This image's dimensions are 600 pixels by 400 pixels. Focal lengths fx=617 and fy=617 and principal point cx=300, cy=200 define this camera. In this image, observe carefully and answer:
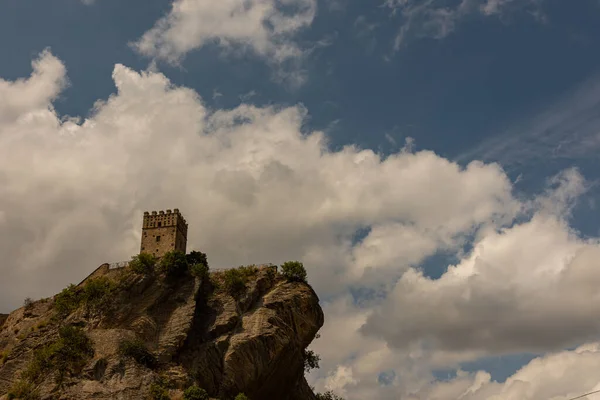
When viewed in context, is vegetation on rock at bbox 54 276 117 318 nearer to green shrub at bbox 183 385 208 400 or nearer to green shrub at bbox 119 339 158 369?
green shrub at bbox 119 339 158 369

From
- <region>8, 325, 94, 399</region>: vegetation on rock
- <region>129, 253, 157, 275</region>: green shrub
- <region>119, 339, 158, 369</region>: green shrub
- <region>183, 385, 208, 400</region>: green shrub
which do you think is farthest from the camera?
<region>129, 253, 157, 275</region>: green shrub

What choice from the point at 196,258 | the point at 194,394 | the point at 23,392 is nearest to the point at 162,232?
the point at 196,258

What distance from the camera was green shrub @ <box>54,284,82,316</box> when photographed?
269 ft

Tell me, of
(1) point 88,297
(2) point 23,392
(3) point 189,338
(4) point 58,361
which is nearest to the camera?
(2) point 23,392

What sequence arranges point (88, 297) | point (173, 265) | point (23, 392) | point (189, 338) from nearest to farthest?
point (23, 392)
point (189, 338)
point (88, 297)
point (173, 265)

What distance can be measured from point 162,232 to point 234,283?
27.6 meters

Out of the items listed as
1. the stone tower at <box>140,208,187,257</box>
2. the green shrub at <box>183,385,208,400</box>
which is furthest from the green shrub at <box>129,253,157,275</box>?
the green shrub at <box>183,385,208,400</box>

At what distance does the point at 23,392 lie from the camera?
67312mm

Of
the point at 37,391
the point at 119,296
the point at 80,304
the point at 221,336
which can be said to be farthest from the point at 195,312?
the point at 37,391

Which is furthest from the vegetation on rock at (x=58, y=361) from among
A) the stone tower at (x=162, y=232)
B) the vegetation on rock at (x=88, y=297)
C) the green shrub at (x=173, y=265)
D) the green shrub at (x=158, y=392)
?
the stone tower at (x=162, y=232)

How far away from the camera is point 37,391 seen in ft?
218

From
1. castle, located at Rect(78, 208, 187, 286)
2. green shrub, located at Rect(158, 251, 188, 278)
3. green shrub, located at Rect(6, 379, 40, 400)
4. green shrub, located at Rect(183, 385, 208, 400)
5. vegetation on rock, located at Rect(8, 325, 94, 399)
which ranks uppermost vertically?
castle, located at Rect(78, 208, 187, 286)

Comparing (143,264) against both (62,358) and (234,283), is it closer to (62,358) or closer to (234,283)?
(234,283)

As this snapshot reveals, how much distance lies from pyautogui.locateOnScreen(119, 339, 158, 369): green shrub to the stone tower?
3429 cm
